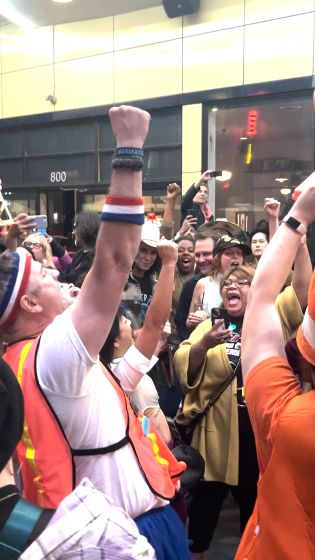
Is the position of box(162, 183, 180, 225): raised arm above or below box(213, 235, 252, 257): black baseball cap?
above

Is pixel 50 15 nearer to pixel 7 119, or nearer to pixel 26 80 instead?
pixel 26 80

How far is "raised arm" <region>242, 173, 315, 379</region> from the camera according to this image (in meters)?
1.19

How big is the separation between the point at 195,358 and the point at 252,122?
6439 millimetres

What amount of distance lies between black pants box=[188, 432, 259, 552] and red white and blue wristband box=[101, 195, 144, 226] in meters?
1.91

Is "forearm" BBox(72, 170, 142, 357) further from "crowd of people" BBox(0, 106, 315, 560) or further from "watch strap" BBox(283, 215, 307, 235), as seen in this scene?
"watch strap" BBox(283, 215, 307, 235)

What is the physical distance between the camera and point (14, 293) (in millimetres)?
1543

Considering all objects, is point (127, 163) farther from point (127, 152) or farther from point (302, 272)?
point (302, 272)

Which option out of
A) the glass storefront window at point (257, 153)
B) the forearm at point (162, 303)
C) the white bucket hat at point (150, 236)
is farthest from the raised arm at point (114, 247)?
the glass storefront window at point (257, 153)

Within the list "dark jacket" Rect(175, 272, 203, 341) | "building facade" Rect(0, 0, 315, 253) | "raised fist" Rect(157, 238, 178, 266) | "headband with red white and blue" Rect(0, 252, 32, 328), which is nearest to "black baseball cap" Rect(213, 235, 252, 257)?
"dark jacket" Rect(175, 272, 203, 341)

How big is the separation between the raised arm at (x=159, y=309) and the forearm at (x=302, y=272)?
59cm

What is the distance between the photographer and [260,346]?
3.90 ft

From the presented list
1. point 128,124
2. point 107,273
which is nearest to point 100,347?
point 107,273

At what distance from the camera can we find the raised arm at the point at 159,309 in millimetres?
1980

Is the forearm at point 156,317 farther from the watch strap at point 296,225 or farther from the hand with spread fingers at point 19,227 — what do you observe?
the hand with spread fingers at point 19,227
